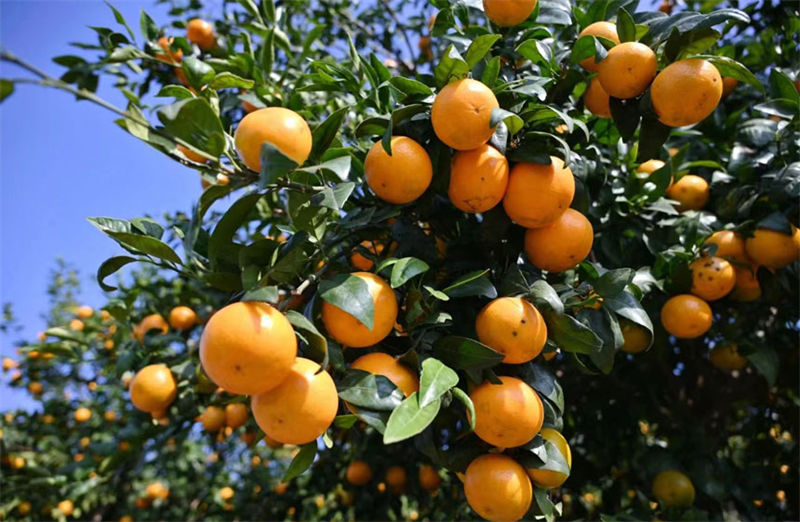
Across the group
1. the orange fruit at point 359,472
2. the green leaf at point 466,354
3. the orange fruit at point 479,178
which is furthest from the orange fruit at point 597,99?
the orange fruit at point 359,472

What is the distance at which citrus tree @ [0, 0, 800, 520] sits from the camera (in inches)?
37.4

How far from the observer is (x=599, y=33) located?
1335 mm

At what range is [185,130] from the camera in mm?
872

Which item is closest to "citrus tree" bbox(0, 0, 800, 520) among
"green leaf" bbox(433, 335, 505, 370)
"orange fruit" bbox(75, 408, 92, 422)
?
"green leaf" bbox(433, 335, 505, 370)

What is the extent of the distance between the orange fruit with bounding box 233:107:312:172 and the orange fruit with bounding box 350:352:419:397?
39 centimetres

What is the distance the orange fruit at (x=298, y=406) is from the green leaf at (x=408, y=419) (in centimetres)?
11

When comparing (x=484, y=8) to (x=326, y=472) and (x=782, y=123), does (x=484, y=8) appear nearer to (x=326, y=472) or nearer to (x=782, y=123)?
(x=782, y=123)

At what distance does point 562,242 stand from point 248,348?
0.73 meters

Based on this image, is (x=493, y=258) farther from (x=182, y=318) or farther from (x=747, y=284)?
(x=182, y=318)

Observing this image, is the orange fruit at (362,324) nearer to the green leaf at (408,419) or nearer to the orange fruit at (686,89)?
the green leaf at (408,419)

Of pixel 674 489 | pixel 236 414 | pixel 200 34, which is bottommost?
pixel 674 489

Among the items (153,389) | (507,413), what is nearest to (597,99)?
(507,413)

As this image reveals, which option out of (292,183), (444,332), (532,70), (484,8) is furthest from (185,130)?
Answer: (532,70)

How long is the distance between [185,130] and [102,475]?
6.57ft
